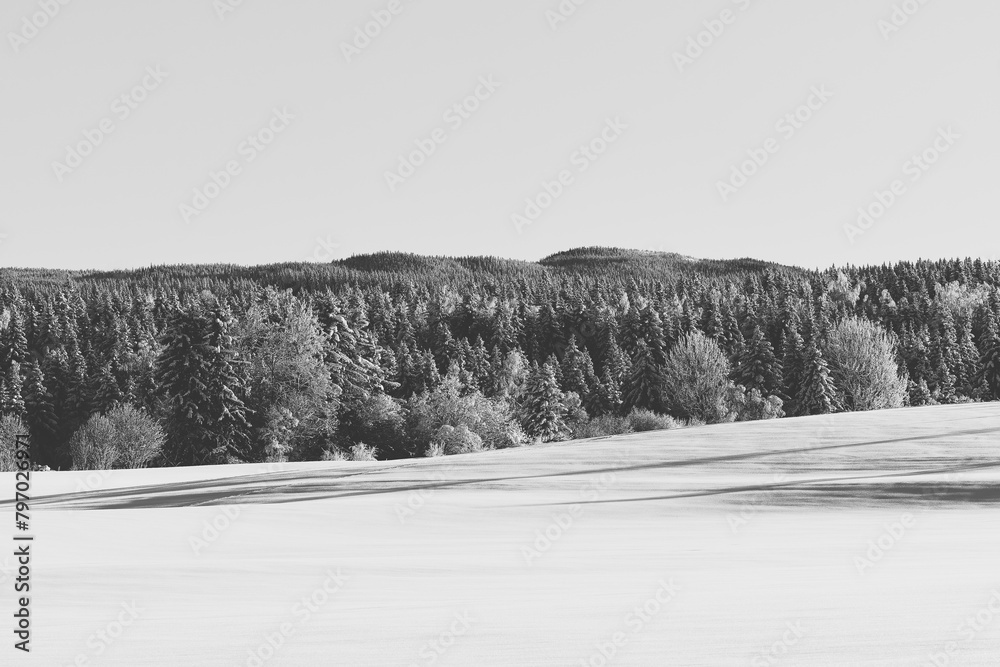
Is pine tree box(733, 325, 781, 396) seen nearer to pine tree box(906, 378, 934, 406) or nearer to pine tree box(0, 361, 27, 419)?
pine tree box(906, 378, 934, 406)

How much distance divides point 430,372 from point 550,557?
195 feet

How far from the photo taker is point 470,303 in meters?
106

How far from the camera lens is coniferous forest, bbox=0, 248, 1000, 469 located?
4400cm

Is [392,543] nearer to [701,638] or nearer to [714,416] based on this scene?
[701,638]

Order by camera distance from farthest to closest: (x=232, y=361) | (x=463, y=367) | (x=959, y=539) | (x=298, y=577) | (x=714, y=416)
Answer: (x=463, y=367)
(x=714, y=416)
(x=232, y=361)
(x=959, y=539)
(x=298, y=577)

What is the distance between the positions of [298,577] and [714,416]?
57.1m

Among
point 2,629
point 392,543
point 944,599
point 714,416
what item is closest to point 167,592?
point 2,629

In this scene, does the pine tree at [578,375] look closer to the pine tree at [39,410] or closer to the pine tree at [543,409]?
the pine tree at [543,409]

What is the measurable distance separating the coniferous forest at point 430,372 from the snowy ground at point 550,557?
24.2 metres

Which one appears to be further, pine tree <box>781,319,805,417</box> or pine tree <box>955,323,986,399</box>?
pine tree <box>955,323,986,399</box>

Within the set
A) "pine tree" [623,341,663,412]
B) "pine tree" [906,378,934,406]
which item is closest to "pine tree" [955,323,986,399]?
"pine tree" [906,378,934,406]

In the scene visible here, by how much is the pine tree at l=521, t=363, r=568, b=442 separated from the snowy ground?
4087 centimetres

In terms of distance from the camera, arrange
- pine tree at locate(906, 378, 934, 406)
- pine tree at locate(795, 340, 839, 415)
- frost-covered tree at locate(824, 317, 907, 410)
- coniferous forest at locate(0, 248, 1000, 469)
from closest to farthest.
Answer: coniferous forest at locate(0, 248, 1000, 469) < pine tree at locate(795, 340, 839, 415) < frost-covered tree at locate(824, 317, 907, 410) < pine tree at locate(906, 378, 934, 406)

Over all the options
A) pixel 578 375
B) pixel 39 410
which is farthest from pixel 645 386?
pixel 39 410
